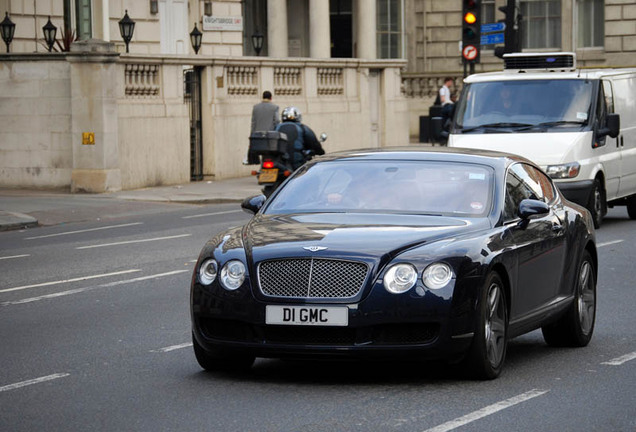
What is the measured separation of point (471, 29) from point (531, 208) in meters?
Answer: 21.9

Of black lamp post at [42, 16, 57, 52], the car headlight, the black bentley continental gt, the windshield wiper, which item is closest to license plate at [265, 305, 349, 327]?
the black bentley continental gt

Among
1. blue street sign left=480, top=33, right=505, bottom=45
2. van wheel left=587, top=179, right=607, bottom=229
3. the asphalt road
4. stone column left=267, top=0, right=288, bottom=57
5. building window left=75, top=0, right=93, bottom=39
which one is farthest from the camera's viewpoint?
stone column left=267, top=0, right=288, bottom=57

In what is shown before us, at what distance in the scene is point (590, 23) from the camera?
4903 centimetres

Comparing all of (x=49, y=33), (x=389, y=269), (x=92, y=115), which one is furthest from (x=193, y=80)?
(x=389, y=269)

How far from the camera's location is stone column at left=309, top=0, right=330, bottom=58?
140 ft

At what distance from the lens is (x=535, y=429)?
23.6 ft

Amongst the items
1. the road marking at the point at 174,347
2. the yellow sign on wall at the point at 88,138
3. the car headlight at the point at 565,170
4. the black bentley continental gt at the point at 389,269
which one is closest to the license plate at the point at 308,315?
the black bentley continental gt at the point at 389,269

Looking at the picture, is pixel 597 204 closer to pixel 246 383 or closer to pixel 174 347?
pixel 174 347

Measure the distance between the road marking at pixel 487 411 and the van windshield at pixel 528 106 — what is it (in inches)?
438

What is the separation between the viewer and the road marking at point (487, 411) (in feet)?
23.6

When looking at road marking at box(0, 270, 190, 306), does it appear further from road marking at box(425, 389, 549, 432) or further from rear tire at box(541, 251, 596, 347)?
road marking at box(425, 389, 549, 432)

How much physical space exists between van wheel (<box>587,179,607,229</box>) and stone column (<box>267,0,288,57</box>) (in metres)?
25.9

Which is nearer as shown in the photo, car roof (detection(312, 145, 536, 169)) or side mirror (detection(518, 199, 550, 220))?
side mirror (detection(518, 199, 550, 220))

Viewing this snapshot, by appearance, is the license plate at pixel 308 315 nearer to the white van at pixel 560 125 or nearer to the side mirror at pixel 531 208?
the side mirror at pixel 531 208
